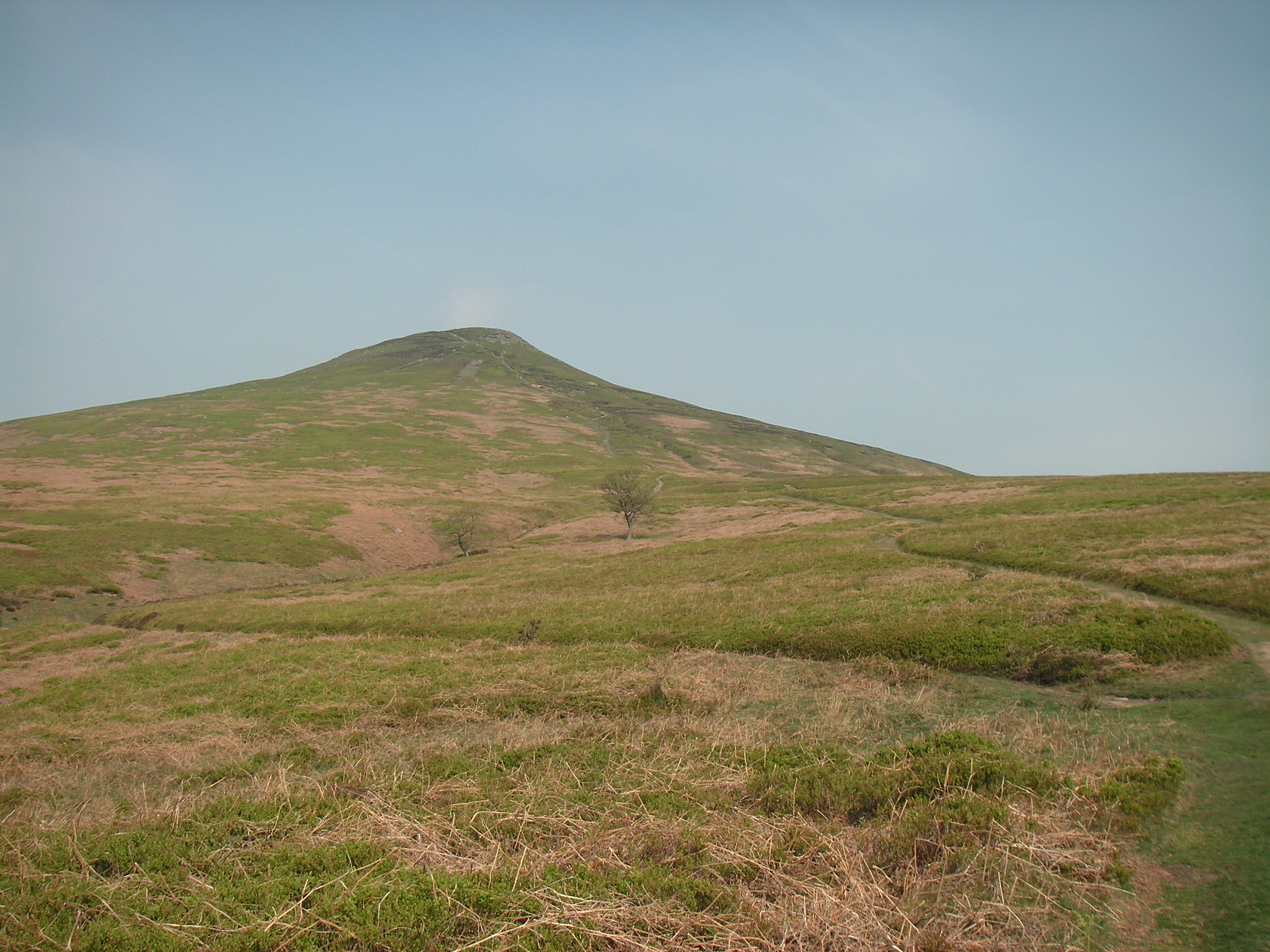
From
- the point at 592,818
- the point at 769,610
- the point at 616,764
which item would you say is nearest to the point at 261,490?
the point at 769,610

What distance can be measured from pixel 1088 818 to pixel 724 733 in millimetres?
8607

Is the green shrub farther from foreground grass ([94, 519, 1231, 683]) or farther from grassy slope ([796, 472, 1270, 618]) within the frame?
grassy slope ([796, 472, 1270, 618])

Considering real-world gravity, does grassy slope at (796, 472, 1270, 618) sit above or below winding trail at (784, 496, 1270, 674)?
above

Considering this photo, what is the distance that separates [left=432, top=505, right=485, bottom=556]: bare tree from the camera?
8825cm

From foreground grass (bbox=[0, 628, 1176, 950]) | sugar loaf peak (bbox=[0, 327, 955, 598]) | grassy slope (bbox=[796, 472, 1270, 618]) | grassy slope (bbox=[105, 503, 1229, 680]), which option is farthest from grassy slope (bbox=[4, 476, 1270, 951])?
sugar loaf peak (bbox=[0, 327, 955, 598])

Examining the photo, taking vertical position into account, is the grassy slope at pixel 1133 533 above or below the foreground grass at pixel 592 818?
above

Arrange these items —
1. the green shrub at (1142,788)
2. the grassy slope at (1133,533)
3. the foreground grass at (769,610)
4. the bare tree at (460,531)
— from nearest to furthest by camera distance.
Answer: the green shrub at (1142,788) < the foreground grass at (769,610) < the grassy slope at (1133,533) < the bare tree at (460,531)

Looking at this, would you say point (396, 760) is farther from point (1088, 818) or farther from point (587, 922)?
point (1088, 818)

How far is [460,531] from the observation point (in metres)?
87.8

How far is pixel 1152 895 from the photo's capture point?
34.1ft

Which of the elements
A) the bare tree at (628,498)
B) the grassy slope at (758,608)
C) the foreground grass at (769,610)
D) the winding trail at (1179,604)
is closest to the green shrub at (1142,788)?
the foreground grass at (769,610)

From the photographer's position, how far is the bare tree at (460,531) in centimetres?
8825

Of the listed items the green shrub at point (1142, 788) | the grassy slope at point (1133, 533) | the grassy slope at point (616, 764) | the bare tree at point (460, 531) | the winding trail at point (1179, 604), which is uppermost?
the grassy slope at point (1133, 533)

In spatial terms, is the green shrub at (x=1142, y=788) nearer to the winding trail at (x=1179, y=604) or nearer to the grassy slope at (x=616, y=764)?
the grassy slope at (x=616, y=764)
